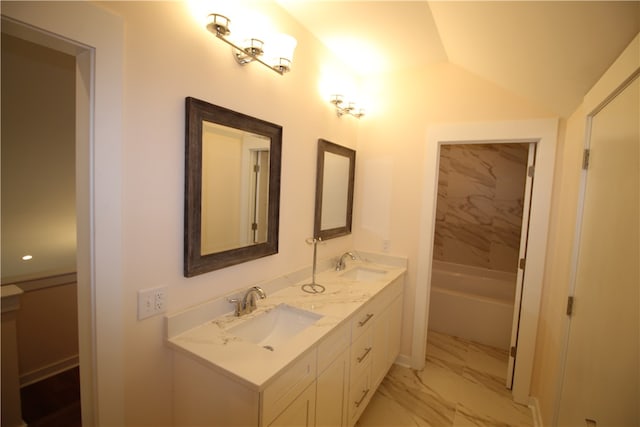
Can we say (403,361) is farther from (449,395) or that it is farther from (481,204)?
(481,204)

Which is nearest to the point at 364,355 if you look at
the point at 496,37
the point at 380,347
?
the point at 380,347

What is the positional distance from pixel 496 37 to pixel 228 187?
1527 millimetres

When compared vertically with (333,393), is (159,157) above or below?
above

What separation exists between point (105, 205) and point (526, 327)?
8.86ft

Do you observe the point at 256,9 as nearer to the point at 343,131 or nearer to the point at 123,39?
the point at 123,39

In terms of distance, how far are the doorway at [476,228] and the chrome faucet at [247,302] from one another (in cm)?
245

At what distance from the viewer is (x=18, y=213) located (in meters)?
2.56

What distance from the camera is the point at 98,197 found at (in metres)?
1.02

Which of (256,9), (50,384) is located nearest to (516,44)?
(256,9)

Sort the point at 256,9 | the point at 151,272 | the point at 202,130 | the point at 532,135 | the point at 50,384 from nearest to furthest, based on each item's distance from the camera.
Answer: the point at 151,272
the point at 202,130
the point at 256,9
the point at 532,135
the point at 50,384

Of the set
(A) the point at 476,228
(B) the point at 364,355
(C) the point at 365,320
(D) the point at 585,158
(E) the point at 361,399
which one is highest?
(D) the point at 585,158

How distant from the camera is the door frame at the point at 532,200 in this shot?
2098 mm

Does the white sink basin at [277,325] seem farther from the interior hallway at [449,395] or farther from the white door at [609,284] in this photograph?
the white door at [609,284]

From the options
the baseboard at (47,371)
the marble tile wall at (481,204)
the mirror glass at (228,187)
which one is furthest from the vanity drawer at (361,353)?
the marble tile wall at (481,204)
